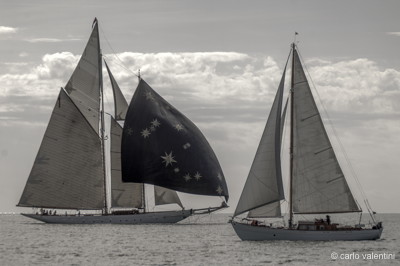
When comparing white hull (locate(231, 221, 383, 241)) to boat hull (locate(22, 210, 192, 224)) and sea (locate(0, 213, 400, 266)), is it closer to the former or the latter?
sea (locate(0, 213, 400, 266))

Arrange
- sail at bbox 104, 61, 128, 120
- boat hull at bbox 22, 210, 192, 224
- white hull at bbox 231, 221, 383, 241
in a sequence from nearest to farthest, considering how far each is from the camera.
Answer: white hull at bbox 231, 221, 383, 241 → sail at bbox 104, 61, 128, 120 → boat hull at bbox 22, 210, 192, 224

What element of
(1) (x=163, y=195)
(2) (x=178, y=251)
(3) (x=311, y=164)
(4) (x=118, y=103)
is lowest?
(2) (x=178, y=251)

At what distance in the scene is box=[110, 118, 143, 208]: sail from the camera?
335 ft

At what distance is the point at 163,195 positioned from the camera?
102688mm

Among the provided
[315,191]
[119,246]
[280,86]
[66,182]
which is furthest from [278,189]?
[66,182]

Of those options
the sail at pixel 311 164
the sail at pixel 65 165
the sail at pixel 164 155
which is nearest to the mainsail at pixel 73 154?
the sail at pixel 65 165

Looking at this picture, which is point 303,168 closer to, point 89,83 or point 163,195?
point 163,195

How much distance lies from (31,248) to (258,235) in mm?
18156

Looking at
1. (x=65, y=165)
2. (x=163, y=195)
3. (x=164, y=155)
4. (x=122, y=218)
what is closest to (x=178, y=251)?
(x=164, y=155)

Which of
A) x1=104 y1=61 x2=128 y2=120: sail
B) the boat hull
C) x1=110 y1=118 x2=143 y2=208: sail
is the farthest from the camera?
the boat hull

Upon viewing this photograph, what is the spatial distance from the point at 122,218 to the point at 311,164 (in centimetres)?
4008

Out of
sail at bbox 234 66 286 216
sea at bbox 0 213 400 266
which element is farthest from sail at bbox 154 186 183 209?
sail at bbox 234 66 286 216

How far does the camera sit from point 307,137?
227 ft

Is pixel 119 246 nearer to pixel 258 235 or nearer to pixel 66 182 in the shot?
pixel 258 235
